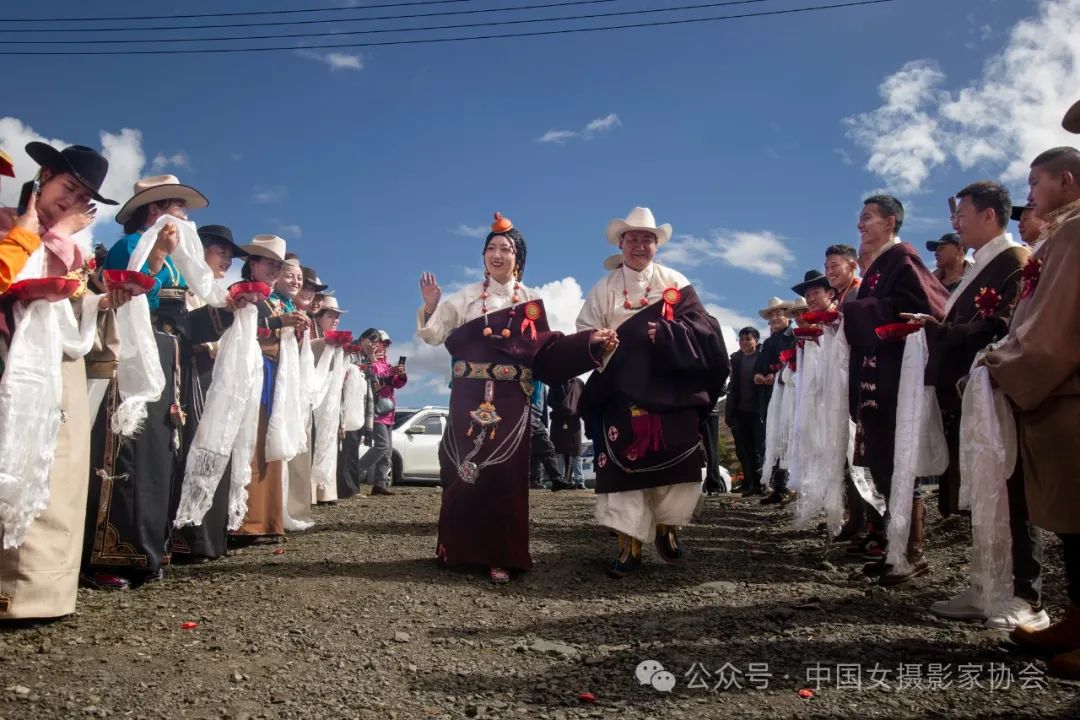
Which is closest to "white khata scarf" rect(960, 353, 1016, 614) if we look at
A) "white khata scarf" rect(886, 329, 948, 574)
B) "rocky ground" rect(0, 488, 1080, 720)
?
"rocky ground" rect(0, 488, 1080, 720)

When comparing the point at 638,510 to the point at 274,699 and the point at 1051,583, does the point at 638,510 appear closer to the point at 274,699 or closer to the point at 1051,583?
the point at 1051,583

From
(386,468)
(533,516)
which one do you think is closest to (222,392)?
(533,516)

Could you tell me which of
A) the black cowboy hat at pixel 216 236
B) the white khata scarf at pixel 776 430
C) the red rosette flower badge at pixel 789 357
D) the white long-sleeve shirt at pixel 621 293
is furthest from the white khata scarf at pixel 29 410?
the white khata scarf at pixel 776 430

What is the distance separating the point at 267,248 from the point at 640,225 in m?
2.82

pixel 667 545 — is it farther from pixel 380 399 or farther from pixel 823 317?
pixel 380 399

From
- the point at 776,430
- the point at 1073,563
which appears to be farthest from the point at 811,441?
the point at 776,430

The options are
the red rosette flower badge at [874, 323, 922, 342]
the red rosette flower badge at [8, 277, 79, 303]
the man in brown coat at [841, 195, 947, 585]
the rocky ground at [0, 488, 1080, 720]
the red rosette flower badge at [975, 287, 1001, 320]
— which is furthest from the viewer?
the man in brown coat at [841, 195, 947, 585]

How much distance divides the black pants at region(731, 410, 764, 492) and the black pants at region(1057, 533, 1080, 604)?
8.00 metres

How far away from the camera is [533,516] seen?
26.6 feet

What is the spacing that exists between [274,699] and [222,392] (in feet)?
8.66

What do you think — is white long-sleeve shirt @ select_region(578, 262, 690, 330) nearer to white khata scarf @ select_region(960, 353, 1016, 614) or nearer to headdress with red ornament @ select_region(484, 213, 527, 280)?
headdress with red ornament @ select_region(484, 213, 527, 280)

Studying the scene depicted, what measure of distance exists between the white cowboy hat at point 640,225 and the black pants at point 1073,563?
10.3 ft

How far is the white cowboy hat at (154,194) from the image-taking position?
4883 mm

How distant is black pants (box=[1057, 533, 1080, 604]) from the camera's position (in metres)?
3.13
